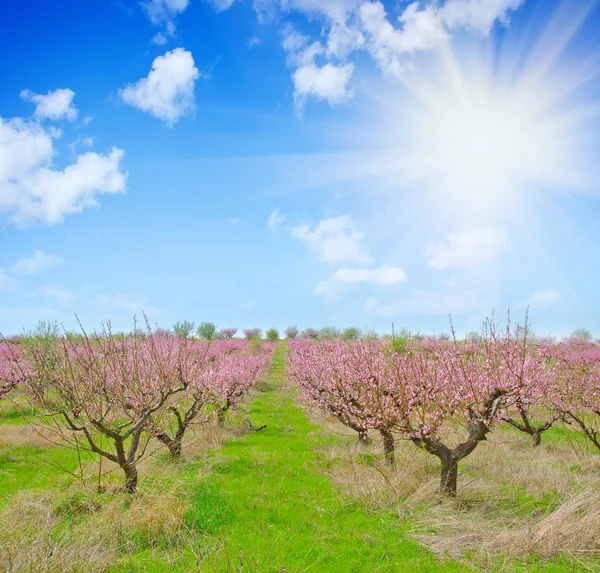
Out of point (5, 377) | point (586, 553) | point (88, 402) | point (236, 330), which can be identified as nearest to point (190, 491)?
point (88, 402)

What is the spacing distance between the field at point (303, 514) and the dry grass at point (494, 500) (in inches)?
1.3

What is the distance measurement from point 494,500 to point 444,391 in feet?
9.20

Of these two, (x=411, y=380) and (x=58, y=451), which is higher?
(x=411, y=380)

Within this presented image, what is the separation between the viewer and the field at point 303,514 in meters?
7.46

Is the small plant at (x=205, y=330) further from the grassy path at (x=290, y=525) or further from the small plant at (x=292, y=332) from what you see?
the grassy path at (x=290, y=525)

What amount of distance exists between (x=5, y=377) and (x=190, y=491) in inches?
786

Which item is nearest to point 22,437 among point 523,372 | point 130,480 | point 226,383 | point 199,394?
point 226,383

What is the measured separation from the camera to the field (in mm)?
7461

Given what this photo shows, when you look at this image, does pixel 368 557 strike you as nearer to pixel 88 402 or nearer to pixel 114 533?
pixel 114 533

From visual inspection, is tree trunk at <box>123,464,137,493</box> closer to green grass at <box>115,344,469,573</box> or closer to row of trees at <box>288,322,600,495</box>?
green grass at <box>115,344,469,573</box>

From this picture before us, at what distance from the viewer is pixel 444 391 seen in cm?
1191

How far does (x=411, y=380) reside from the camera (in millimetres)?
12430

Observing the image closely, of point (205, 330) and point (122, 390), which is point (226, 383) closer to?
point (122, 390)

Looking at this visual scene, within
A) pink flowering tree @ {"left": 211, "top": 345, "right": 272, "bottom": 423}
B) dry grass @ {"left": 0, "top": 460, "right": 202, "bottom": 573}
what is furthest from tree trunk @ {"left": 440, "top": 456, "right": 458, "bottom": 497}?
pink flowering tree @ {"left": 211, "top": 345, "right": 272, "bottom": 423}
